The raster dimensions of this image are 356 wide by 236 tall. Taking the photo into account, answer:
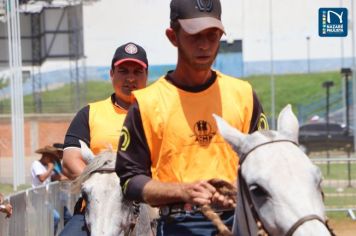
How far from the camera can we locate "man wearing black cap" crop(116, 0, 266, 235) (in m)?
4.73

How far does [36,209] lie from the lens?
14.2 metres

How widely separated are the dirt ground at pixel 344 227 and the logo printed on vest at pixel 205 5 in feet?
47.4

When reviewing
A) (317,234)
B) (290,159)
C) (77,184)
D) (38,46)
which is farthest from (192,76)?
(38,46)

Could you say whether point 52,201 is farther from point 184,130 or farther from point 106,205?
point 184,130

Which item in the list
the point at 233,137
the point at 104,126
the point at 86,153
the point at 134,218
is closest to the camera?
the point at 233,137

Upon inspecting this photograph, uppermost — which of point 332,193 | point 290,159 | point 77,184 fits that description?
point 290,159

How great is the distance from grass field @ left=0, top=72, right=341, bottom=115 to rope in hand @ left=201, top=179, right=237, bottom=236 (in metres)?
41.4

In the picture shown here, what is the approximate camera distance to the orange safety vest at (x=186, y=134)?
15.7 ft

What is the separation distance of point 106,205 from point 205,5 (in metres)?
3.20

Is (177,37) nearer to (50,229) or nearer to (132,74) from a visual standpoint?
(132,74)

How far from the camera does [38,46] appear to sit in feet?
167

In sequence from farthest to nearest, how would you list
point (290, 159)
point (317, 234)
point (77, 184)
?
point (77, 184), point (290, 159), point (317, 234)

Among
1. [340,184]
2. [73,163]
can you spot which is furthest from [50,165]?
[73,163]

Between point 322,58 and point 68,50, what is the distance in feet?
50.7
